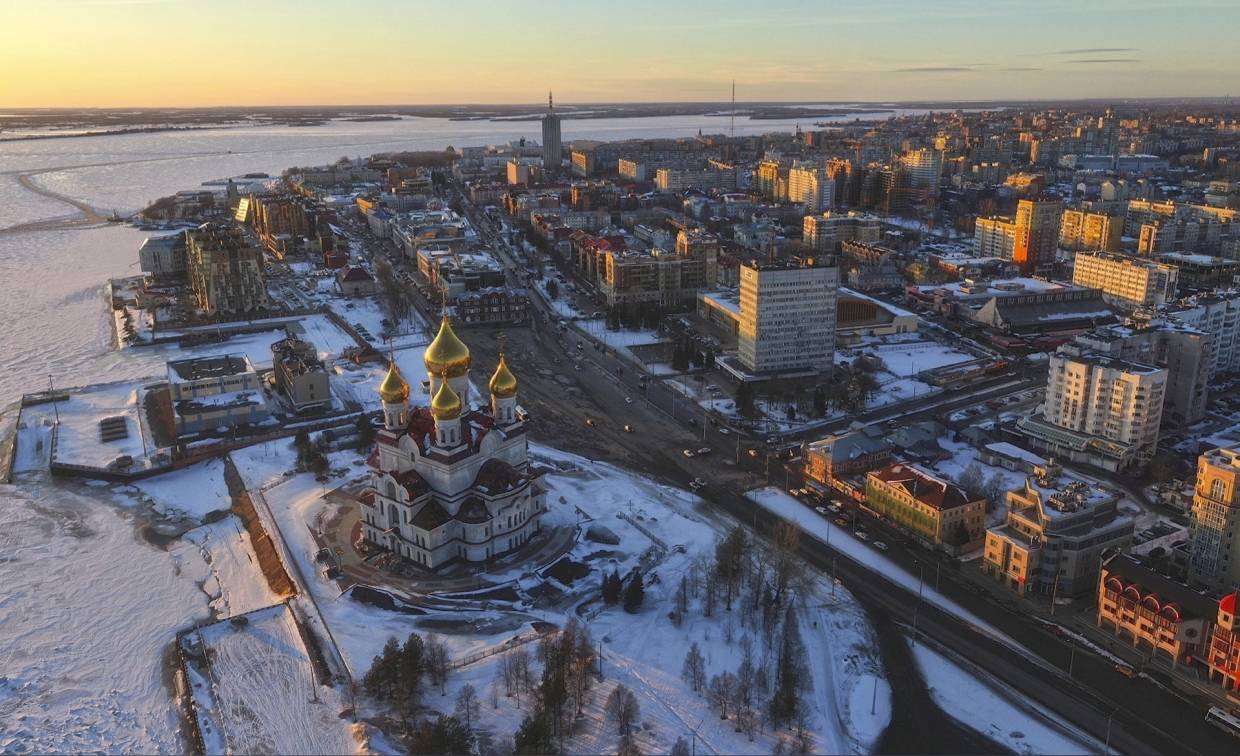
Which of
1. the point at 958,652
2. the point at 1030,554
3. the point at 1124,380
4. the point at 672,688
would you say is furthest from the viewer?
the point at 1124,380

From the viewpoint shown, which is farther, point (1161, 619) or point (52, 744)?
point (1161, 619)

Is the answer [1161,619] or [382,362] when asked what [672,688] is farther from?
[382,362]

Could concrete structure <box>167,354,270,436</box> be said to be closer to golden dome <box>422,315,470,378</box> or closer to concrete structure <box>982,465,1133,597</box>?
golden dome <box>422,315,470,378</box>

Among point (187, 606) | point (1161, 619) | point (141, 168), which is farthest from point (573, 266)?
point (141, 168)

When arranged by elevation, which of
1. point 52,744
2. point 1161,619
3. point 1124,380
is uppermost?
point 1124,380

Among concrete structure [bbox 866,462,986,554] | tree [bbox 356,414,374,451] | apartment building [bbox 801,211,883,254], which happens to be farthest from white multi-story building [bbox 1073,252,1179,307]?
tree [bbox 356,414,374,451]

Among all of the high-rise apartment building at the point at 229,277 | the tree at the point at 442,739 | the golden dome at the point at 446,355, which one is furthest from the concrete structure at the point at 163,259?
the tree at the point at 442,739

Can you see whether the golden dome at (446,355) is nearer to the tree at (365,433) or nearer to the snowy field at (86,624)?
the snowy field at (86,624)
